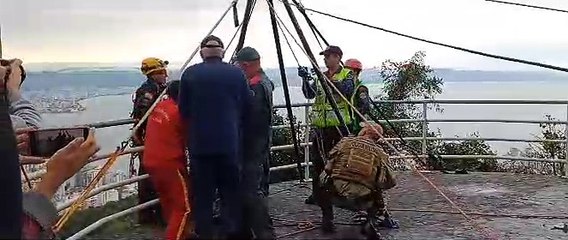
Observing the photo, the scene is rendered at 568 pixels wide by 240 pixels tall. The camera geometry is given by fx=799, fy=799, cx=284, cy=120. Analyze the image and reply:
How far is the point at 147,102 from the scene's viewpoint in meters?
5.77

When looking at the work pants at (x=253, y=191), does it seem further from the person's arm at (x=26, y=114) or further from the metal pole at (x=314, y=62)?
the person's arm at (x=26, y=114)

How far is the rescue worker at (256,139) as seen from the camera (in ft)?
15.9

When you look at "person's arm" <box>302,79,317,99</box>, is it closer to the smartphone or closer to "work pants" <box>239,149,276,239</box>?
"work pants" <box>239,149,276,239</box>

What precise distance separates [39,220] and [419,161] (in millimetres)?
7887

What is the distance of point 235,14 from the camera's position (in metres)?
6.32

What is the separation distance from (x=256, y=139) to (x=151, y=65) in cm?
134

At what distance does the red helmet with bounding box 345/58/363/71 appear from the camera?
6948mm

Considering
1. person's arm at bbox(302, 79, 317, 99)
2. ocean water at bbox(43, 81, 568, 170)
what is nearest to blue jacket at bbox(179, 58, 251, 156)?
ocean water at bbox(43, 81, 568, 170)

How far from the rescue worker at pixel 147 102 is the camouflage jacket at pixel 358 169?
4.52 ft

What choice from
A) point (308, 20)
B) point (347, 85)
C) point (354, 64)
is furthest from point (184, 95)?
point (354, 64)

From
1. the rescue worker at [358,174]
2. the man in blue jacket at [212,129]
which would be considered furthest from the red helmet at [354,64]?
the man in blue jacket at [212,129]

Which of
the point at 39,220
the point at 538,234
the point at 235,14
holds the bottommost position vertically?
the point at 538,234

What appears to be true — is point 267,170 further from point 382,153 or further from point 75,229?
point 75,229

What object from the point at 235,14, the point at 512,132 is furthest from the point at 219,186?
the point at 512,132
